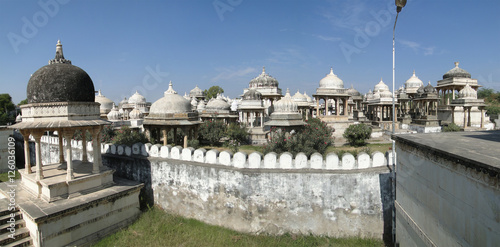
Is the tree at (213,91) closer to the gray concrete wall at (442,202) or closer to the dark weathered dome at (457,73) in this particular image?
the dark weathered dome at (457,73)

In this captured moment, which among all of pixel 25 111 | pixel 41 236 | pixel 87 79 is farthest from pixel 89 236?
pixel 87 79

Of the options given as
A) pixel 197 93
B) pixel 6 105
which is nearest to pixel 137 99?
pixel 197 93

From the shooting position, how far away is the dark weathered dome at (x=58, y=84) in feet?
27.7

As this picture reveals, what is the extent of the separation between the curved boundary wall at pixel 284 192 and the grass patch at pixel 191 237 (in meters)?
0.22

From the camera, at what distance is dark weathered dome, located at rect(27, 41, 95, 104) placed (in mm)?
8445

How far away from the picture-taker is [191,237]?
850 centimetres

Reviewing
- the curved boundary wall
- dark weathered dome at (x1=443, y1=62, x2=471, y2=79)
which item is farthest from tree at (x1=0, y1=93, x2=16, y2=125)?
dark weathered dome at (x1=443, y1=62, x2=471, y2=79)

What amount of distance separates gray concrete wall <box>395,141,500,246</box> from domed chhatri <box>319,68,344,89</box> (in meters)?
16.4

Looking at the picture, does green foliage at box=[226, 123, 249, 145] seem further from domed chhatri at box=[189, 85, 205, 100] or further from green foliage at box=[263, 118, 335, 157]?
domed chhatri at box=[189, 85, 205, 100]

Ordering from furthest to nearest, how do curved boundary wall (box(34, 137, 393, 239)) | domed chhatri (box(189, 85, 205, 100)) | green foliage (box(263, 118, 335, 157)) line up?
domed chhatri (box(189, 85, 205, 100)), green foliage (box(263, 118, 335, 157)), curved boundary wall (box(34, 137, 393, 239))

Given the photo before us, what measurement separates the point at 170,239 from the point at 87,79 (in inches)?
223

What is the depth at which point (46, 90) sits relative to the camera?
845 cm

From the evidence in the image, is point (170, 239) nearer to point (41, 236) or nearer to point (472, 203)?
point (41, 236)

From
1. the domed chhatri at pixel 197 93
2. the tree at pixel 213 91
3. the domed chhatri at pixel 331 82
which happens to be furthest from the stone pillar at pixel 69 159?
the tree at pixel 213 91
